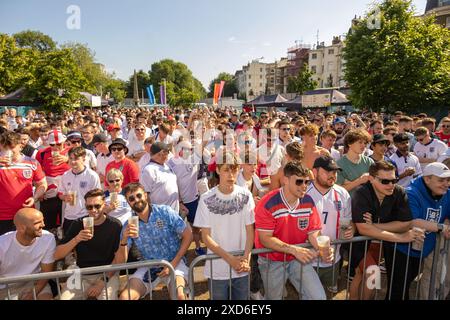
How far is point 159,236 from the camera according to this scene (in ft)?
11.1

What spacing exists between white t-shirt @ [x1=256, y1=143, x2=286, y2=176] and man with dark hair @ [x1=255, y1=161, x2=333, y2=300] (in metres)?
1.98

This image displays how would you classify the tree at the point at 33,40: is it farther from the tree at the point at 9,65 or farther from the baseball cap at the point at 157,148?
the baseball cap at the point at 157,148

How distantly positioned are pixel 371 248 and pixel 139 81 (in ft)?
332

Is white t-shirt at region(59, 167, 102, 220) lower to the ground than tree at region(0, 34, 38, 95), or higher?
lower

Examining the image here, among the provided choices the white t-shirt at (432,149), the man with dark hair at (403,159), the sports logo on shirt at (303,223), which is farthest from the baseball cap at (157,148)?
the white t-shirt at (432,149)

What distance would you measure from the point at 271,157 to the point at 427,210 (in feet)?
8.15

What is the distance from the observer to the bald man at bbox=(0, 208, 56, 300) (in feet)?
10.1

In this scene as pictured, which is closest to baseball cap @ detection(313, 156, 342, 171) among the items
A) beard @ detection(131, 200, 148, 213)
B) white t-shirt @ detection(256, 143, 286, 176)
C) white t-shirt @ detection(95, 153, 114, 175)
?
white t-shirt @ detection(256, 143, 286, 176)

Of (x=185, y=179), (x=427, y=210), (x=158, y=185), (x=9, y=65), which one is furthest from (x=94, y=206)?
(x=9, y=65)

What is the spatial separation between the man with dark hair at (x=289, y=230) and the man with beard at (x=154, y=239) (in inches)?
38.9

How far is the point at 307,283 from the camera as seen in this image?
291cm

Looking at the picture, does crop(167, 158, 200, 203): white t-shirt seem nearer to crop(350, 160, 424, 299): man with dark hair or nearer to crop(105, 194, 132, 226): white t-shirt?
crop(105, 194, 132, 226): white t-shirt

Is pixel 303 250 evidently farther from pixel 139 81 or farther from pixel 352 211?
pixel 139 81

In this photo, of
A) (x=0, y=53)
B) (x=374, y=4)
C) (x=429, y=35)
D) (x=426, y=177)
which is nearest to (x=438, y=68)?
(x=429, y=35)
